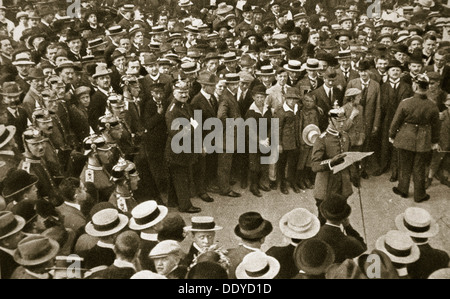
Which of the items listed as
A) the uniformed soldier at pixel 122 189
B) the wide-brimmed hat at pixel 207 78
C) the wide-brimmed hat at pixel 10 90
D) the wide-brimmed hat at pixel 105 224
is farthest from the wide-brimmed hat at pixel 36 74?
the wide-brimmed hat at pixel 105 224

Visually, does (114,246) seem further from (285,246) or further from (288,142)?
(288,142)

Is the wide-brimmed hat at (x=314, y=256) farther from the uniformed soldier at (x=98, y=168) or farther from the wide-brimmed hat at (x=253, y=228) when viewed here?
the uniformed soldier at (x=98, y=168)

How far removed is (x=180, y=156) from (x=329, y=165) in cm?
189

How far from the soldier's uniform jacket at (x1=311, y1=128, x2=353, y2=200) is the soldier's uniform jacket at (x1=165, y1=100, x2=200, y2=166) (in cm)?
158

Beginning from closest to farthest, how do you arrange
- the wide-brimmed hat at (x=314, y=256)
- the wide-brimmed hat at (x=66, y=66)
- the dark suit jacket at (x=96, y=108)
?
the wide-brimmed hat at (x=314, y=256), the dark suit jacket at (x=96, y=108), the wide-brimmed hat at (x=66, y=66)

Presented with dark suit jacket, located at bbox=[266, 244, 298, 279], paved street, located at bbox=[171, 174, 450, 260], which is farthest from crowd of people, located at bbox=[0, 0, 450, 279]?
paved street, located at bbox=[171, 174, 450, 260]

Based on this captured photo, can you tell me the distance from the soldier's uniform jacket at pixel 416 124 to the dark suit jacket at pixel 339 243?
5.86 ft

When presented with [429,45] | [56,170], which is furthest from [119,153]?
[429,45]

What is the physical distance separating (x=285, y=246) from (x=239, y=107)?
7.21 ft

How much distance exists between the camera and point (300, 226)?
5309mm

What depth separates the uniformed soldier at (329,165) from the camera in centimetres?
611

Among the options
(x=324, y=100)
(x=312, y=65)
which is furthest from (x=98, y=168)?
(x=312, y=65)

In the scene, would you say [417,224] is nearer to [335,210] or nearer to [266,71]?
[335,210]
